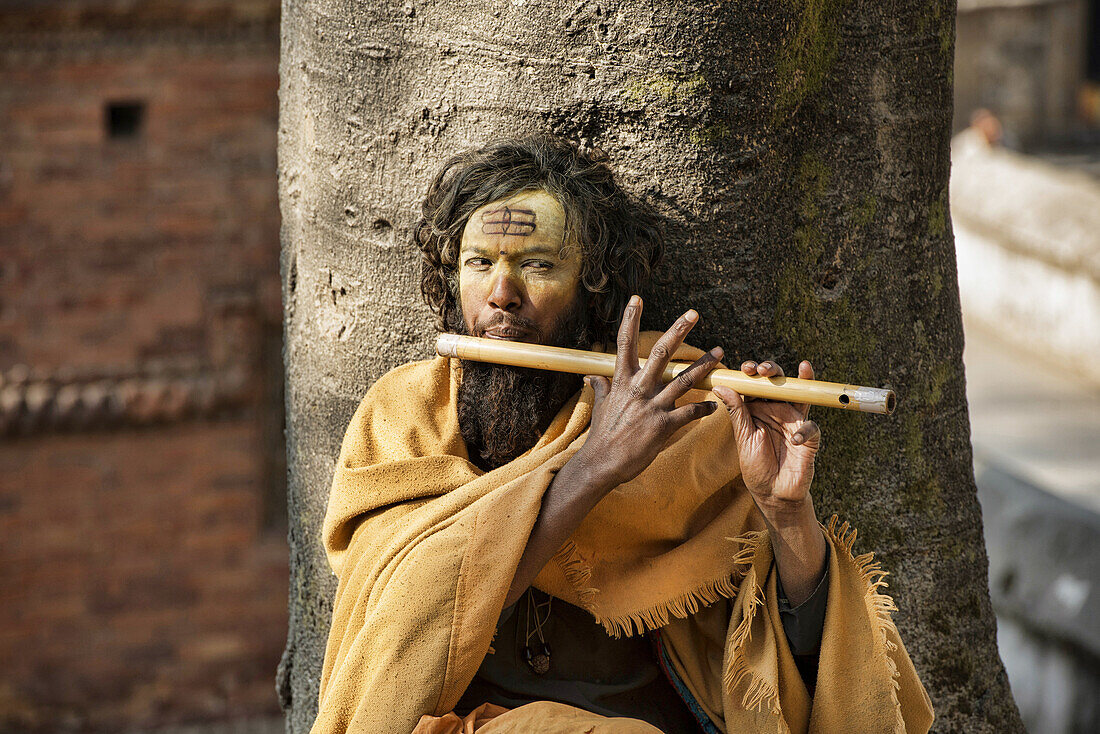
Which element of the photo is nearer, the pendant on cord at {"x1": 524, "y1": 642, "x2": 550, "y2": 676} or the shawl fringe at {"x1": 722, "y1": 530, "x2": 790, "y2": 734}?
the shawl fringe at {"x1": 722, "y1": 530, "x2": 790, "y2": 734}

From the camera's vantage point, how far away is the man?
6.87 ft

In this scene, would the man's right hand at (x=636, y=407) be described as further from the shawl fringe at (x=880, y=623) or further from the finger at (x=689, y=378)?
the shawl fringe at (x=880, y=623)

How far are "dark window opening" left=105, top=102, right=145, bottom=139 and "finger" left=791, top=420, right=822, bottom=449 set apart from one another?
4.98 meters

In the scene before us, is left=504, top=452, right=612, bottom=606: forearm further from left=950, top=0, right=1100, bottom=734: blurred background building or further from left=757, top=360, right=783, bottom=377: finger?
left=950, top=0, right=1100, bottom=734: blurred background building

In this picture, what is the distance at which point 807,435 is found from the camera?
201 centimetres

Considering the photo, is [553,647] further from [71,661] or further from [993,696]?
[71,661]

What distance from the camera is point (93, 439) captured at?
631 cm

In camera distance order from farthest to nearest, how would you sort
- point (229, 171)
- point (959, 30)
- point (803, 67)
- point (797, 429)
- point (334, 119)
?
point (959, 30) → point (229, 171) → point (334, 119) → point (803, 67) → point (797, 429)

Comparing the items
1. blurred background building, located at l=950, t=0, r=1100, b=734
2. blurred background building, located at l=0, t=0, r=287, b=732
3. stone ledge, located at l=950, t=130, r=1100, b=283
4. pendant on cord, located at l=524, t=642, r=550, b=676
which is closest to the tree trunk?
pendant on cord, located at l=524, t=642, r=550, b=676

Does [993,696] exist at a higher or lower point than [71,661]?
higher

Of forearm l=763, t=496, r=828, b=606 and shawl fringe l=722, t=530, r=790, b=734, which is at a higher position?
forearm l=763, t=496, r=828, b=606

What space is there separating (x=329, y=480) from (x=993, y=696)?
1617 mm

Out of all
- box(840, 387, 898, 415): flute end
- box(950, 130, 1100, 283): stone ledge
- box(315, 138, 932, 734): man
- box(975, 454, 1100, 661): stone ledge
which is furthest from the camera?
box(950, 130, 1100, 283): stone ledge

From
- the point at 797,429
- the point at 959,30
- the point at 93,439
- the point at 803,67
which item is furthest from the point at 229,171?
the point at 959,30
